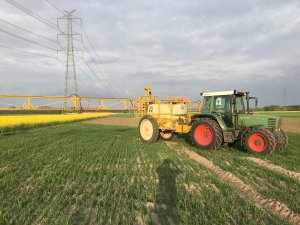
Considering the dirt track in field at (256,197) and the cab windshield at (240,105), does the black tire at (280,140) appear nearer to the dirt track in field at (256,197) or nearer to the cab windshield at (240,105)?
the cab windshield at (240,105)

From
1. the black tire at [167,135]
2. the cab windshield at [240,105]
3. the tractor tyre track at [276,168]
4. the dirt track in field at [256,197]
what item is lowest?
the dirt track in field at [256,197]

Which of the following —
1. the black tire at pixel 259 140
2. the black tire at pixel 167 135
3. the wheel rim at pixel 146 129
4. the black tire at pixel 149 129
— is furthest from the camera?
the black tire at pixel 167 135

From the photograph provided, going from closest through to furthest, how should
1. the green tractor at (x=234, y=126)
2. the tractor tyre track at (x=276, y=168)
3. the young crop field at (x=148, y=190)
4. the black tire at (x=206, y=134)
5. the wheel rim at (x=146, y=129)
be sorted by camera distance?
the young crop field at (x=148, y=190), the tractor tyre track at (x=276, y=168), the green tractor at (x=234, y=126), the black tire at (x=206, y=134), the wheel rim at (x=146, y=129)

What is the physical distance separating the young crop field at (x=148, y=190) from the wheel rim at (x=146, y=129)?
3.74m

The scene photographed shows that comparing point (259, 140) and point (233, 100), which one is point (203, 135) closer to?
point (233, 100)

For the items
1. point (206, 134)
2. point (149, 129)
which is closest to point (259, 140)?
point (206, 134)

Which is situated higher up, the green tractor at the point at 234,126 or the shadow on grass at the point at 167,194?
the green tractor at the point at 234,126

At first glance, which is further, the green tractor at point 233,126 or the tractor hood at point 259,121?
the tractor hood at point 259,121

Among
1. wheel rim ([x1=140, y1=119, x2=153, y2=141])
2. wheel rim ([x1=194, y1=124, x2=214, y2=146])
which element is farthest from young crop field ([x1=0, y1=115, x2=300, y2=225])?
wheel rim ([x1=140, y1=119, x2=153, y2=141])

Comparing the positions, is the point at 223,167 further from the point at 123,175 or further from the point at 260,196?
the point at 123,175

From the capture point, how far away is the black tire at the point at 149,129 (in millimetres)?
13133

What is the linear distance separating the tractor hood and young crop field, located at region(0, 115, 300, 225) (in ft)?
4.52

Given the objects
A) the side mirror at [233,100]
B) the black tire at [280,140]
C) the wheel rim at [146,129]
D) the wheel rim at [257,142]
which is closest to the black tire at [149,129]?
the wheel rim at [146,129]

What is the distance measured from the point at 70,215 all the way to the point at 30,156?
19.9 ft
